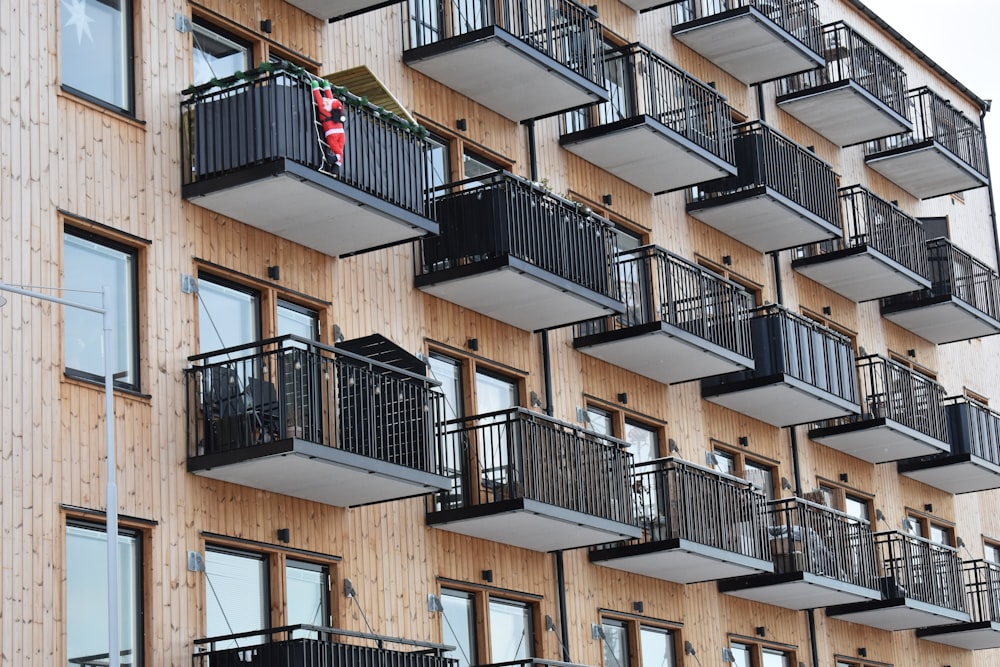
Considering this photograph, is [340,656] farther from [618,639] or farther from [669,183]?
[669,183]

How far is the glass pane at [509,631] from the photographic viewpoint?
25.8 m

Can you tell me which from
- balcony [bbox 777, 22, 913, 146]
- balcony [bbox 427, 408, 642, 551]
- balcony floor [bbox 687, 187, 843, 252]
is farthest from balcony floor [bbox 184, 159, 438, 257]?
balcony [bbox 777, 22, 913, 146]

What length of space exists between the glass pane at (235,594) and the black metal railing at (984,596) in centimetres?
2011

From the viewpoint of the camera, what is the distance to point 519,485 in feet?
80.0

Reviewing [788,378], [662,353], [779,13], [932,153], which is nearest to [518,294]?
[662,353]

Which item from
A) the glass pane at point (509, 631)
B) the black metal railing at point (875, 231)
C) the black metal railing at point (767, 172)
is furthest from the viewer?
the black metal railing at point (875, 231)

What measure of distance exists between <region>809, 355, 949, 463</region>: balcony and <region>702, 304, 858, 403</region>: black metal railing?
1195 millimetres

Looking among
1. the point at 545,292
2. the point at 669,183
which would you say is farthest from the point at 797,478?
the point at 545,292

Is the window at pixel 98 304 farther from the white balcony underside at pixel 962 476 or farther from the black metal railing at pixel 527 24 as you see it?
the white balcony underside at pixel 962 476

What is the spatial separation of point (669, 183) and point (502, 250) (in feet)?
23.9

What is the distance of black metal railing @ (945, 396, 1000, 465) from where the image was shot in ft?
129

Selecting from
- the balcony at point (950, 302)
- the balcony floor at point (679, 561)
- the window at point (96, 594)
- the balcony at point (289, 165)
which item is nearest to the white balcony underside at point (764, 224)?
the balcony at point (950, 302)

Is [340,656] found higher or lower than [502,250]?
lower

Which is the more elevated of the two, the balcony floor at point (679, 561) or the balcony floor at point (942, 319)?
the balcony floor at point (942, 319)
